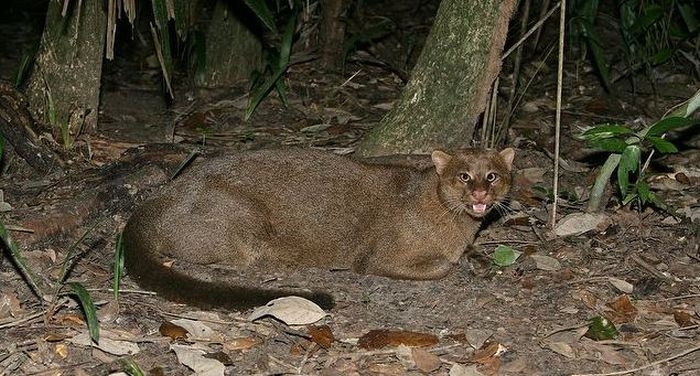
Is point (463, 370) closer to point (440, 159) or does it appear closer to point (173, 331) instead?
point (173, 331)

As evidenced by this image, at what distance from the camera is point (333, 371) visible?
427cm

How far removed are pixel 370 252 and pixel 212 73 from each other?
9.46 ft

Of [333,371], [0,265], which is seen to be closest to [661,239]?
[333,371]

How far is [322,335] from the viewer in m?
4.49

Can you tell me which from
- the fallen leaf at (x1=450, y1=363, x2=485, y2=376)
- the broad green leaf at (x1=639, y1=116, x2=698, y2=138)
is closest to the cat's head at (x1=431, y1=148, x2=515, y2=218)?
the broad green leaf at (x1=639, y1=116, x2=698, y2=138)

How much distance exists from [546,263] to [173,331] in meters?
1.87

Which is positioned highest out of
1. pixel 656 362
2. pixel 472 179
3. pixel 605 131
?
pixel 605 131

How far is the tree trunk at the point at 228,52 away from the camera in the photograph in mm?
7707

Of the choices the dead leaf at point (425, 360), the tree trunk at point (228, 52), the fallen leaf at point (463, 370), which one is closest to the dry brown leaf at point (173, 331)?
the dead leaf at point (425, 360)

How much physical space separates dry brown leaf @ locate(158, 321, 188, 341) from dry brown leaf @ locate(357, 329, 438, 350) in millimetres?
697

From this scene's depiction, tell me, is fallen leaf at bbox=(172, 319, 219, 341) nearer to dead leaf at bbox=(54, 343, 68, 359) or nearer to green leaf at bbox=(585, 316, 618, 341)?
dead leaf at bbox=(54, 343, 68, 359)

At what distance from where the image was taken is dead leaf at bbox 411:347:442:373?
430 cm

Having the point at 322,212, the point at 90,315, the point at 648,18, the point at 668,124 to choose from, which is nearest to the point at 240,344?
the point at 90,315

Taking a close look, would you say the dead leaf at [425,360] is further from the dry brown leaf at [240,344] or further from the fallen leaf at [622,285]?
the fallen leaf at [622,285]
